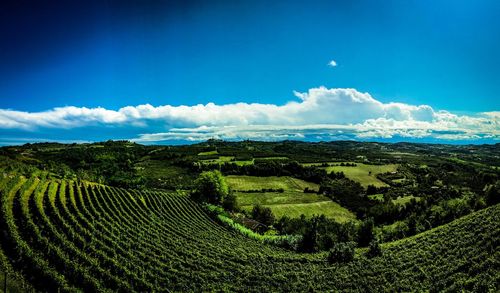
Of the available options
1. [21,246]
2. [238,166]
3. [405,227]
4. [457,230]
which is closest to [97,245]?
[21,246]

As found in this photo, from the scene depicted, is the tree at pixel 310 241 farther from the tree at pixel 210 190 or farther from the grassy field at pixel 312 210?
the tree at pixel 210 190

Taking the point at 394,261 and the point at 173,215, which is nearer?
the point at 394,261

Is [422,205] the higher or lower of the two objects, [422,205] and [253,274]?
the lower

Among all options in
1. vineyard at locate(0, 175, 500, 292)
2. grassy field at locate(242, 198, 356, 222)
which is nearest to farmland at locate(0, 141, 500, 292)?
vineyard at locate(0, 175, 500, 292)

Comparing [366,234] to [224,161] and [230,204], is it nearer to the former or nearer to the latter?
[230,204]

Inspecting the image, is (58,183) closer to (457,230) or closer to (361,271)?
(361,271)

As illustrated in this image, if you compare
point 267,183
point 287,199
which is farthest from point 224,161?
point 287,199
